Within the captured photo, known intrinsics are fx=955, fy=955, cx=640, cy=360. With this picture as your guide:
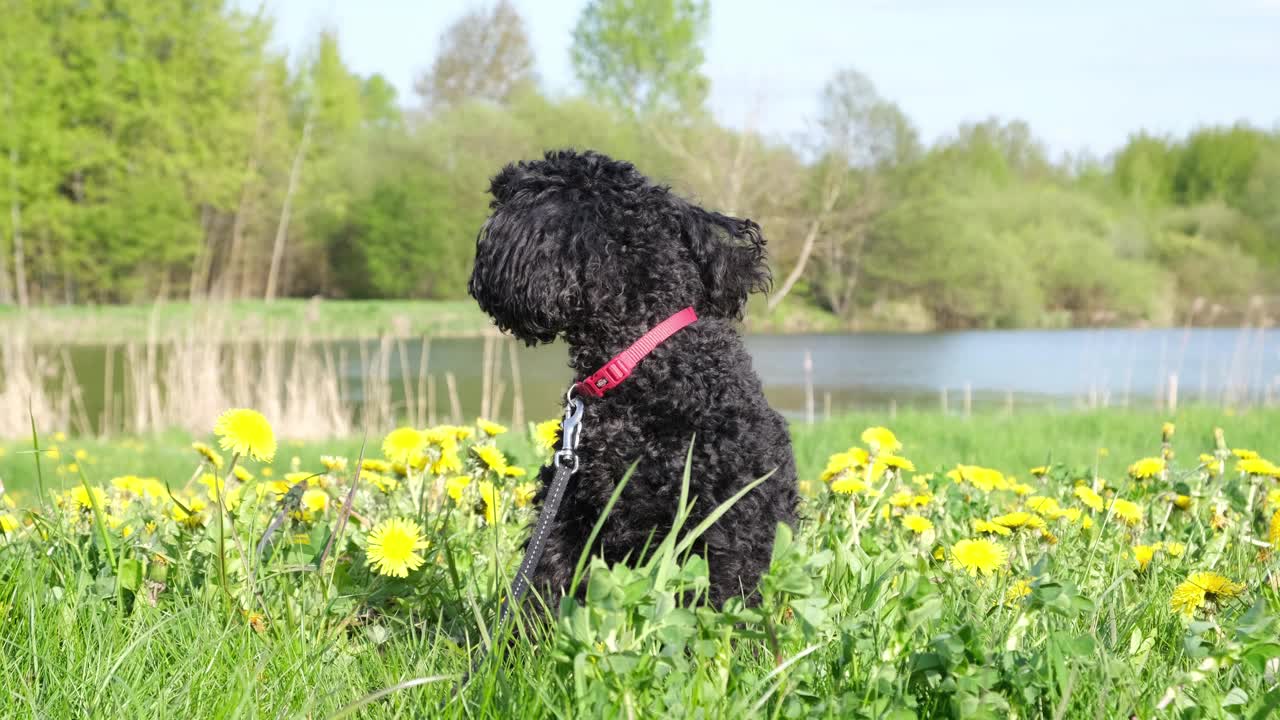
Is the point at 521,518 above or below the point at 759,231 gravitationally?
below

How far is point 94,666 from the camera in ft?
6.54

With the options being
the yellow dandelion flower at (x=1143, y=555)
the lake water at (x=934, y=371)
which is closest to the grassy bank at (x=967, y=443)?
the lake water at (x=934, y=371)

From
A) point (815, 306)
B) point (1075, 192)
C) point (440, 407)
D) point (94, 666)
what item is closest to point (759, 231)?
point (94, 666)

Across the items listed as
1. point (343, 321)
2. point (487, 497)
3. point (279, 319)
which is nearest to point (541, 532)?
point (487, 497)

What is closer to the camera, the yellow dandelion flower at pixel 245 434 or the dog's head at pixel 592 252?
the yellow dandelion flower at pixel 245 434

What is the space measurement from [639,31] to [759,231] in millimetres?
47405

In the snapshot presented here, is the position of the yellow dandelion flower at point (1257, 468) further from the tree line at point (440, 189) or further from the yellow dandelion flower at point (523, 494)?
the tree line at point (440, 189)

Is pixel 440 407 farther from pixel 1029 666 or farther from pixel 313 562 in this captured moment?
pixel 1029 666

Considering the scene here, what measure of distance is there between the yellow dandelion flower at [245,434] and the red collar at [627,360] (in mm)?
744

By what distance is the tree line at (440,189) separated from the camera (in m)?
34.3

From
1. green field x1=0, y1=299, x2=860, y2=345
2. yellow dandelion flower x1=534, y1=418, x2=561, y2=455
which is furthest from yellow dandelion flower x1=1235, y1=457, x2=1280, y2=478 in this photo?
green field x1=0, y1=299, x2=860, y2=345

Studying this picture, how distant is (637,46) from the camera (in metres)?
47.2

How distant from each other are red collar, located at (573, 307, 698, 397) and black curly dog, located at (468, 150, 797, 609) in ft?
0.09

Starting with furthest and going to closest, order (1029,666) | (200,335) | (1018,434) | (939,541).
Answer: (200,335) → (1018,434) → (939,541) → (1029,666)
